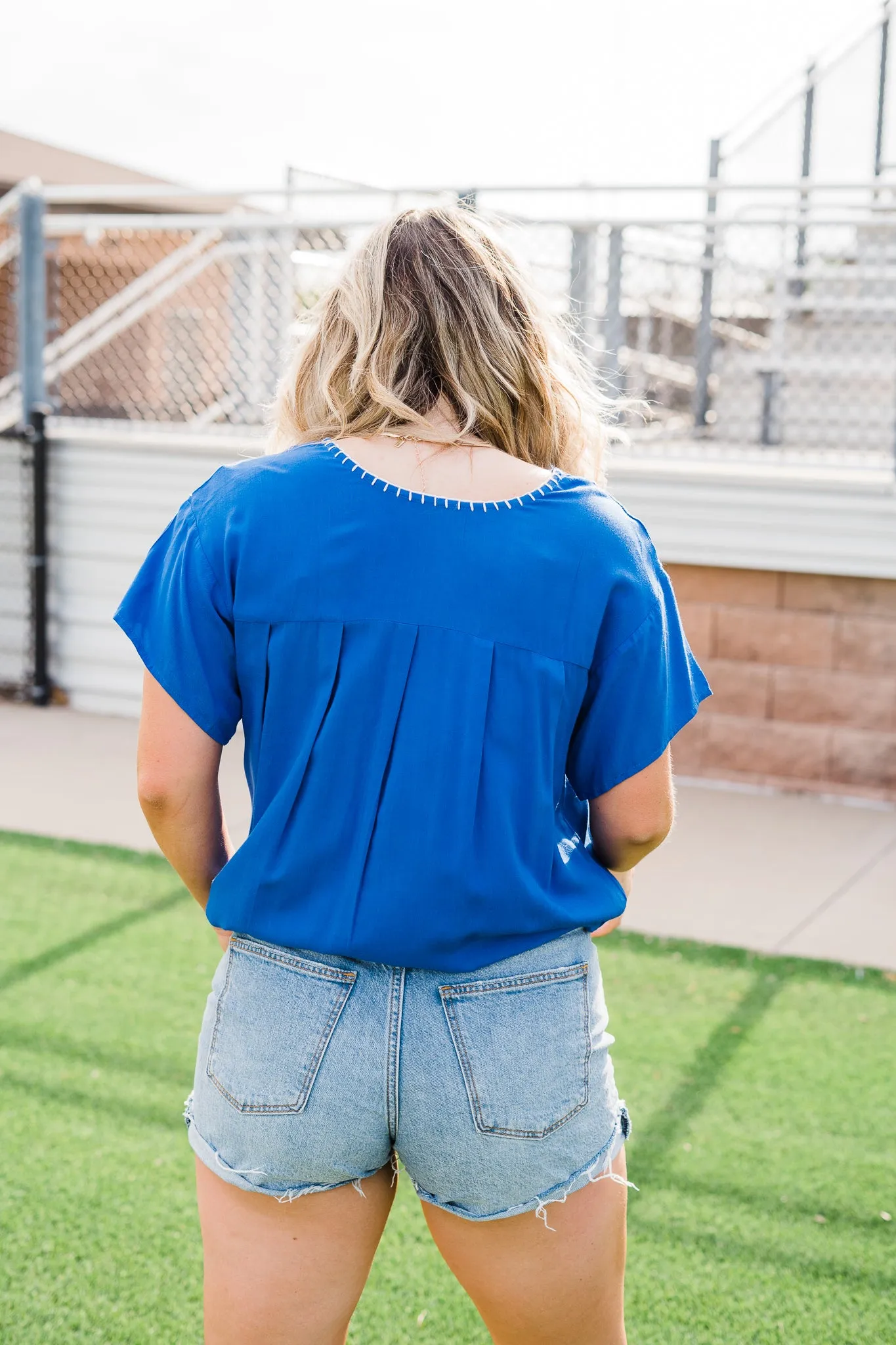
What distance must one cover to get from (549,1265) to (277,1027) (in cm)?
38

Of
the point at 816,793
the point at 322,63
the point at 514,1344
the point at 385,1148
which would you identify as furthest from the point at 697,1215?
the point at 322,63

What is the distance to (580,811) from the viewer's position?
1469 mm

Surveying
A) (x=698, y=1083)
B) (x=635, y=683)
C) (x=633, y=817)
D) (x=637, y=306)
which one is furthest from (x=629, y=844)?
(x=637, y=306)

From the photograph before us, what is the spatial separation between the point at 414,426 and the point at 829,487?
4.65 meters

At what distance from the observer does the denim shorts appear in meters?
1.30

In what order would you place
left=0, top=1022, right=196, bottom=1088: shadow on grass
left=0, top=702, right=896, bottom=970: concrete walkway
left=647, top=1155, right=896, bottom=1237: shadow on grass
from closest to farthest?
left=647, top=1155, right=896, bottom=1237: shadow on grass
left=0, top=1022, right=196, bottom=1088: shadow on grass
left=0, top=702, right=896, bottom=970: concrete walkway

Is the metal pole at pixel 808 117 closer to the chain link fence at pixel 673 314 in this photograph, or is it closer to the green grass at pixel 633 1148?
the chain link fence at pixel 673 314

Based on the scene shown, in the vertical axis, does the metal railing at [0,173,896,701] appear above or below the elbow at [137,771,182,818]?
above

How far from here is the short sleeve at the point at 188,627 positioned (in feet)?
4.24

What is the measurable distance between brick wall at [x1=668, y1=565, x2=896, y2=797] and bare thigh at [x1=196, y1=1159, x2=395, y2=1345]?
466cm

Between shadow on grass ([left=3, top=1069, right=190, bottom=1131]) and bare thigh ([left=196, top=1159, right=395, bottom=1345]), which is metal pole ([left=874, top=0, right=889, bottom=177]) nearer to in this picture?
shadow on grass ([left=3, top=1069, right=190, bottom=1131])

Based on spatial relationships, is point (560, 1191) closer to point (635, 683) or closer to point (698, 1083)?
point (635, 683)

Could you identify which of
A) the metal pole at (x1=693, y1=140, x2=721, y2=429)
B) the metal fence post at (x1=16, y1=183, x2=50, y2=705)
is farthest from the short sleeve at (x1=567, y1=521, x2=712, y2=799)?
the metal fence post at (x1=16, y1=183, x2=50, y2=705)

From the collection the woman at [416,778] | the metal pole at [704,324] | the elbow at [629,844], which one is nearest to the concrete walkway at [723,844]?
the metal pole at [704,324]
